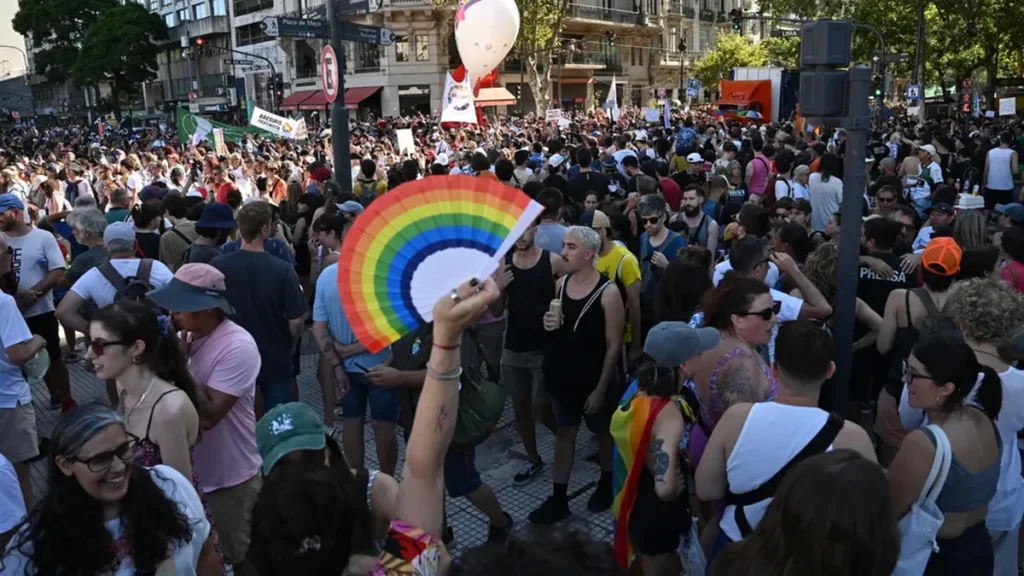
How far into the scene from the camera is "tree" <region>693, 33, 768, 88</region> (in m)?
50.9

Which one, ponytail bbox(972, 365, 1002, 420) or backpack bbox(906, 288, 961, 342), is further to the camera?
backpack bbox(906, 288, 961, 342)

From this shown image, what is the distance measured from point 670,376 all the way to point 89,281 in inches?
147

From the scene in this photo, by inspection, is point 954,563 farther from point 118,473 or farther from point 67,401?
point 67,401

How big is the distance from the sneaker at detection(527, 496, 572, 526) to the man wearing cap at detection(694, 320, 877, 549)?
1897mm

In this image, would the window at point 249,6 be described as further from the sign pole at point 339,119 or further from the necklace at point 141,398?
the necklace at point 141,398

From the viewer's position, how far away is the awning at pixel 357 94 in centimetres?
3997

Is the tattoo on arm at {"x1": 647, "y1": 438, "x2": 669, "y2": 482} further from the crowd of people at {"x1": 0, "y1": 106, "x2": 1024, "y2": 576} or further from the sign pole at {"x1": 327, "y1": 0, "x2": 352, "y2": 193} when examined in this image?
the sign pole at {"x1": 327, "y1": 0, "x2": 352, "y2": 193}

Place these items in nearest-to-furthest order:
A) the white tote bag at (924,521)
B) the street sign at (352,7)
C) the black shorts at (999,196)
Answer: the white tote bag at (924,521) → the street sign at (352,7) → the black shorts at (999,196)

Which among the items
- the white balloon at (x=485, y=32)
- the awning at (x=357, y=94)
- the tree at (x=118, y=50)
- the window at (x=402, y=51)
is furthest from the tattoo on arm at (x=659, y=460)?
the tree at (x=118, y=50)

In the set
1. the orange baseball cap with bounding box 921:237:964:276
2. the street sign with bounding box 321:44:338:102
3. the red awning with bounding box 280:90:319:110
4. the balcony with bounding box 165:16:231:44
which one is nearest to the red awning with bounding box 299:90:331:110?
the red awning with bounding box 280:90:319:110

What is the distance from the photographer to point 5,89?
94.0 meters

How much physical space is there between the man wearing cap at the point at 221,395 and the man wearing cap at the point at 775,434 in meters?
1.96

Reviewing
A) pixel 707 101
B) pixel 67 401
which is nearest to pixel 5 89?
pixel 707 101

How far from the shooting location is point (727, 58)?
51375mm
